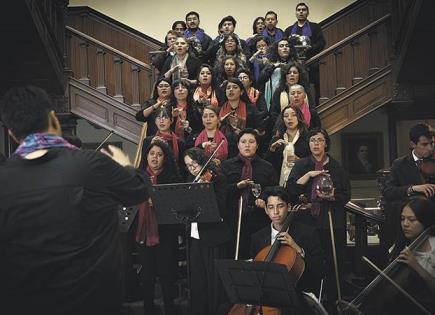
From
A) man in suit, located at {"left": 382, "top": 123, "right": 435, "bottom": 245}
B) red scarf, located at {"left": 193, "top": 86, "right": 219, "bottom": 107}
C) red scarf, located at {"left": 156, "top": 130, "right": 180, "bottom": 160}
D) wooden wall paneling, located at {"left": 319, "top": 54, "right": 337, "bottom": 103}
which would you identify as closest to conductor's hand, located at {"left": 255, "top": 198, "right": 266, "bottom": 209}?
man in suit, located at {"left": 382, "top": 123, "right": 435, "bottom": 245}

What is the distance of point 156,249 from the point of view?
525 cm

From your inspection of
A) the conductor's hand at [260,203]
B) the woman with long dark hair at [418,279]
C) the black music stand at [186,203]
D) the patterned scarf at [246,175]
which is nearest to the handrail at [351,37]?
the patterned scarf at [246,175]

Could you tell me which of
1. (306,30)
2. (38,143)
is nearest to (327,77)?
(306,30)

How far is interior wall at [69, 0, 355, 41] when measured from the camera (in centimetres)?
1056

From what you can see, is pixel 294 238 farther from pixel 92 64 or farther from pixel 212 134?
pixel 92 64

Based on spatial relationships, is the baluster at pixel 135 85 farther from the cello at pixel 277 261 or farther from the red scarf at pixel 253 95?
the cello at pixel 277 261

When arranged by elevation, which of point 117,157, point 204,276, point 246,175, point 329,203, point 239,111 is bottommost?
point 204,276

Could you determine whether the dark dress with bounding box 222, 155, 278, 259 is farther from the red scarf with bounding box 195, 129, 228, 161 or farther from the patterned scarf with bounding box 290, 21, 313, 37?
the patterned scarf with bounding box 290, 21, 313, 37

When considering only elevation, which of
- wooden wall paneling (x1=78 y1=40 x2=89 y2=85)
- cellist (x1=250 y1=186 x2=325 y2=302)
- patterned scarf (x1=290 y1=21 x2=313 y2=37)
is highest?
patterned scarf (x1=290 y1=21 x2=313 y2=37)

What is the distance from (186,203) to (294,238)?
2.36 ft

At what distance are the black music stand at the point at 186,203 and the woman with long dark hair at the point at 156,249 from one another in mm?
437

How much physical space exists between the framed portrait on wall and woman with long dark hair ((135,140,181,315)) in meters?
5.25

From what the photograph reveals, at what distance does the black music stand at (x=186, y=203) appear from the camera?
463cm

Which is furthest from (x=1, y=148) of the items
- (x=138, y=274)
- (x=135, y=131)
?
(x=138, y=274)
